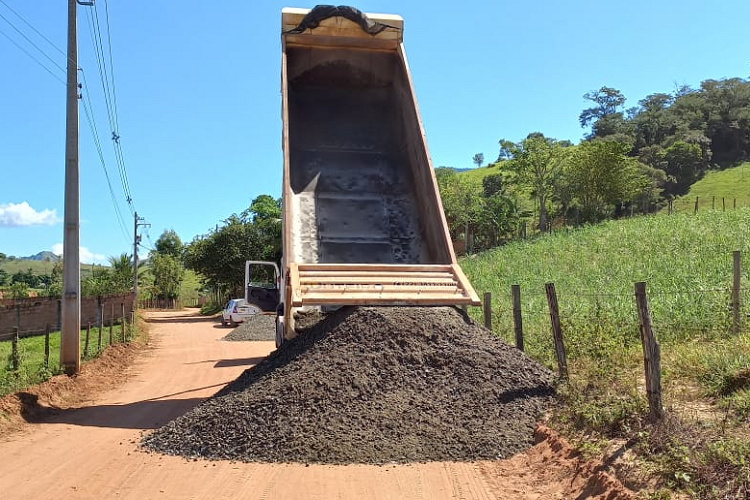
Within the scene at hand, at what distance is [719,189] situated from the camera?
56.6 m

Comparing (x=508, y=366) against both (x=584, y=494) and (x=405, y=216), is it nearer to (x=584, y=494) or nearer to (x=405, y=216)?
(x=584, y=494)

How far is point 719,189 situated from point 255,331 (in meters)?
50.5

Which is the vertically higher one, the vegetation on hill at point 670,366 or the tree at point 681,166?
the tree at point 681,166

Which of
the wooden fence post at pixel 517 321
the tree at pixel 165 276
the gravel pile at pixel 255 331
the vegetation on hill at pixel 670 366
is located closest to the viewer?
the vegetation on hill at pixel 670 366

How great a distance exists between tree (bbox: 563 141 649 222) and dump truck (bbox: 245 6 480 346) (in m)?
35.4

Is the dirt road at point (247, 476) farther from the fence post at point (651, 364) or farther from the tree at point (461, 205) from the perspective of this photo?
the tree at point (461, 205)

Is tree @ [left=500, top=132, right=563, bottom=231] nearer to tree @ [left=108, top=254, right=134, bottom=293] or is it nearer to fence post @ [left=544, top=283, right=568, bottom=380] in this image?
tree @ [left=108, top=254, right=134, bottom=293]

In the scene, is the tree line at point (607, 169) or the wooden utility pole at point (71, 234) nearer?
the wooden utility pole at point (71, 234)

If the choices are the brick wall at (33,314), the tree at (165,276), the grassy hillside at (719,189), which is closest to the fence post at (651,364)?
the brick wall at (33,314)

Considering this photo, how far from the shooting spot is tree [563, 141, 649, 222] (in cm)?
4362

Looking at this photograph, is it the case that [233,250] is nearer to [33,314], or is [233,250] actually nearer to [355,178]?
[33,314]

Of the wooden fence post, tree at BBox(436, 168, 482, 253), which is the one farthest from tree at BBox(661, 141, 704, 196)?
the wooden fence post

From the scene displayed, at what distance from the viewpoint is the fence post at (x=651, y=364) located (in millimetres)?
4730

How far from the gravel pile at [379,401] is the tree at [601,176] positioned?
130 feet
